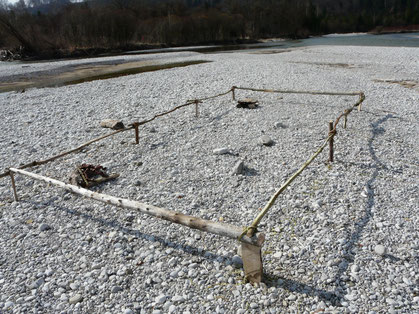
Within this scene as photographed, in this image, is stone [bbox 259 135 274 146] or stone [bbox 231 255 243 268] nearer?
stone [bbox 231 255 243 268]

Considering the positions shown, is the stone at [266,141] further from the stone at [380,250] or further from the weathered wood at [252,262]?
the weathered wood at [252,262]

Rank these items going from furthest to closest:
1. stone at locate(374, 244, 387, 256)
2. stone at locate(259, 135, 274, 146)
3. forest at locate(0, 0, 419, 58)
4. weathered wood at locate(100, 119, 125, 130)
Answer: forest at locate(0, 0, 419, 58) → weathered wood at locate(100, 119, 125, 130) → stone at locate(259, 135, 274, 146) → stone at locate(374, 244, 387, 256)

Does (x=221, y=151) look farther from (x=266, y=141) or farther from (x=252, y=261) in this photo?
(x=252, y=261)

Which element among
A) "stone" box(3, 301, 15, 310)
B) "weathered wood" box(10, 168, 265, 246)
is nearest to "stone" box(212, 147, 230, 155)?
"weathered wood" box(10, 168, 265, 246)

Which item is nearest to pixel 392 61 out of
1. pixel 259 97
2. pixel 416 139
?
pixel 259 97

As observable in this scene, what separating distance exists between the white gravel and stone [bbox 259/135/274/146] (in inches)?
4.6

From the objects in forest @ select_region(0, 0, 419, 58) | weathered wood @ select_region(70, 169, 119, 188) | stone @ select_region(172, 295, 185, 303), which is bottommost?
stone @ select_region(172, 295, 185, 303)

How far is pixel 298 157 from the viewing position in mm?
6730

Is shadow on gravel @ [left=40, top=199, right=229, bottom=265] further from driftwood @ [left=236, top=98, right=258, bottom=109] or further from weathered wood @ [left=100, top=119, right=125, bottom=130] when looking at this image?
driftwood @ [left=236, top=98, right=258, bottom=109]

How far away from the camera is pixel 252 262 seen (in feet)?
11.2

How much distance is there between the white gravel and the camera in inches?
133

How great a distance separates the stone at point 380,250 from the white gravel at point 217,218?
4 cm

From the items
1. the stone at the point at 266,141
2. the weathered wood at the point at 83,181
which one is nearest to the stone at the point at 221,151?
the stone at the point at 266,141

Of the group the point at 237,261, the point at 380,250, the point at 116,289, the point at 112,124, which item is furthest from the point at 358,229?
the point at 112,124
